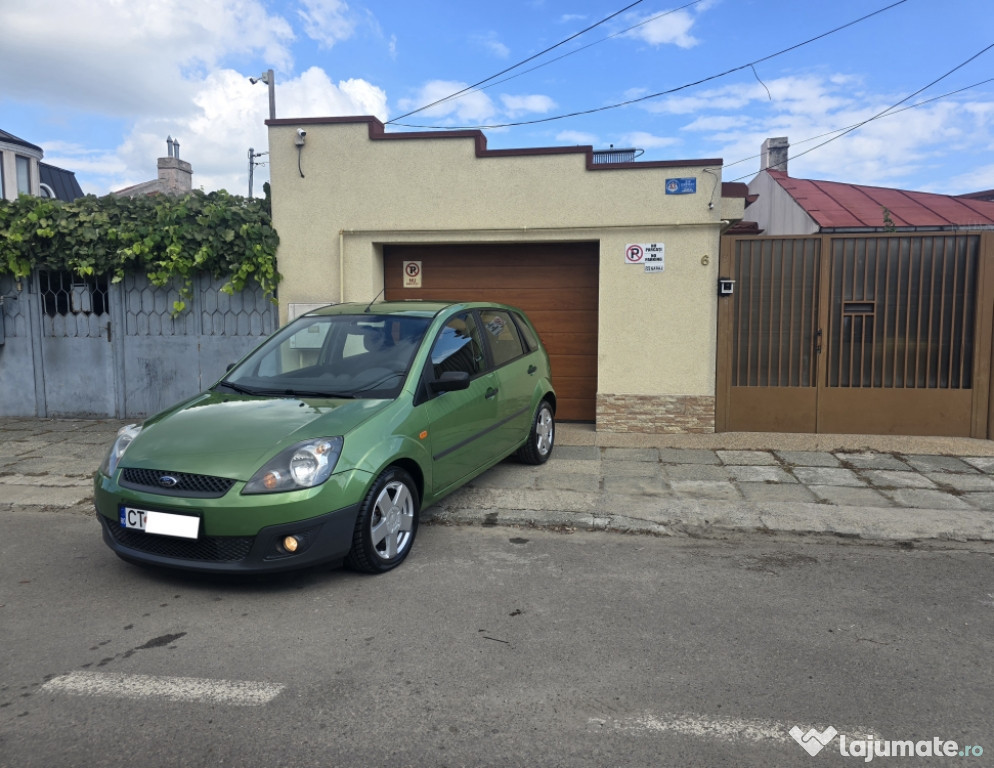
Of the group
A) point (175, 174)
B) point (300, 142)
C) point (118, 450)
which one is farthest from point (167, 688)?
point (175, 174)

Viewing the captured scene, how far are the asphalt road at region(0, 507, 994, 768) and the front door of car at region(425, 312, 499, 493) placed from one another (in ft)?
2.11

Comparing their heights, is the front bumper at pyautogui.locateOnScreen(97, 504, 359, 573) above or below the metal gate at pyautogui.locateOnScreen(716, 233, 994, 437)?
below

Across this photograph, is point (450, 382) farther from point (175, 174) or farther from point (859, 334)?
point (175, 174)

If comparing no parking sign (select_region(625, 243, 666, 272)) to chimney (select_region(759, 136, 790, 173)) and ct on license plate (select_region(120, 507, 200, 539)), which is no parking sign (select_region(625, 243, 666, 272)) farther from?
chimney (select_region(759, 136, 790, 173))

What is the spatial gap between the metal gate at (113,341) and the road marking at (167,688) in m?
6.46

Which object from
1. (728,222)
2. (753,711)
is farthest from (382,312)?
(728,222)

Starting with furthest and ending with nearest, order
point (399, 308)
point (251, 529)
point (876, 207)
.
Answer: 1. point (876, 207)
2. point (399, 308)
3. point (251, 529)

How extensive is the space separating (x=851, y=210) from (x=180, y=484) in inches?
531

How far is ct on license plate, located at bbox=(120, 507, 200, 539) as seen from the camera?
3850 millimetres

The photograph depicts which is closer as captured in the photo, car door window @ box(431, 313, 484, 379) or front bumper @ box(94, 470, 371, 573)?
front bumper @ box(94, 470, 371, 573)

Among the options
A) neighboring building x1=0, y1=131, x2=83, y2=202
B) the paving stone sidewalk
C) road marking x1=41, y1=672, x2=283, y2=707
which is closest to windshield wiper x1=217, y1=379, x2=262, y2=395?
the paving stone sidewalk

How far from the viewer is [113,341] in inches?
374

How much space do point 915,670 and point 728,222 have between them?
231 inches

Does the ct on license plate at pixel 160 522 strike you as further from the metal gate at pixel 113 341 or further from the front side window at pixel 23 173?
the front side window at pixel 23 173
